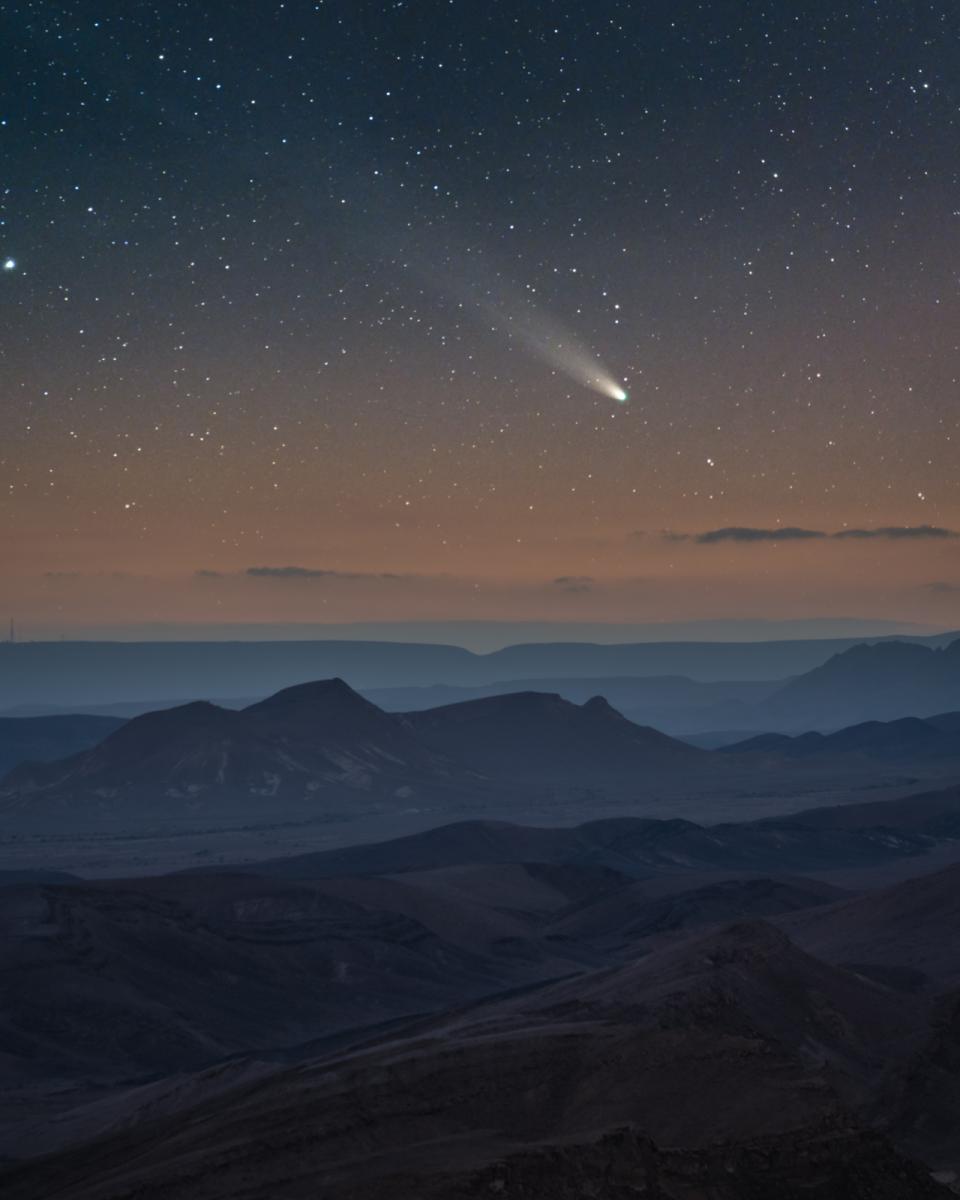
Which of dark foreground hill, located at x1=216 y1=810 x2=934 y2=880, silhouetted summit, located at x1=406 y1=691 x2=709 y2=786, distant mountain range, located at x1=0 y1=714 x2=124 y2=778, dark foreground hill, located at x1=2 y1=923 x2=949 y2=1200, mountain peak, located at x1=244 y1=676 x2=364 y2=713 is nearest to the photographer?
dark foreground hill, located at x1=2 y1=923 x2=949 y2=1200

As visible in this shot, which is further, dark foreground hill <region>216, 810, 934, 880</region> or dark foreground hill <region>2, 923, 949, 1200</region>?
dark foreground hill <region>216, 810, 934, 880</region>

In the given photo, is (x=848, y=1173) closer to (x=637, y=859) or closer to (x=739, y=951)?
(x=739, y=951)

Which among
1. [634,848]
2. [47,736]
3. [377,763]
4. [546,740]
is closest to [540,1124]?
[634,848]

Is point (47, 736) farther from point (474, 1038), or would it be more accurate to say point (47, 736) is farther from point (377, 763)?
point (474, 1038)

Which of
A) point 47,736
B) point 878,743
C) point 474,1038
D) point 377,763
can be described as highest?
point 474,1038

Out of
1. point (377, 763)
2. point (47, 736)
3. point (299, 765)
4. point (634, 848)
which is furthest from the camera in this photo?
point (47, 736)

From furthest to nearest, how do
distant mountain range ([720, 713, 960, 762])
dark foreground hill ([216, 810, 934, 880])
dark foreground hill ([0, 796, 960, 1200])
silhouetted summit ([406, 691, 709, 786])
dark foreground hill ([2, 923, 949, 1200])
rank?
1. distant mountain range ([720, 713, 960, 762])
2. silhouetted summit ([406, 691, 709, 786])
3. dark foreground hill ([216, 810, 934, 880])
4. dark foreground hill ([0, 796, 960, 1200])
5. dark foreground hill ([2, 923, 949, 1200])

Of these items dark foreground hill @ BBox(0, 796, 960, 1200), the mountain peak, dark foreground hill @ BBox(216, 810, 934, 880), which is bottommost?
dark foreground hill @ BBox(216, 810, 934, 880)

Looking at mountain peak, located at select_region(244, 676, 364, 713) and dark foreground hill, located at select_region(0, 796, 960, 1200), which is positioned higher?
mountain peak, located at select_region(244, 676, 364, 713)

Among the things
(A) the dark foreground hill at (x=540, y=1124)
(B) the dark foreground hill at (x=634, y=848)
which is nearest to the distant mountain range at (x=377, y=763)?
(B) the dark foreground hill at (x=634, y=848)

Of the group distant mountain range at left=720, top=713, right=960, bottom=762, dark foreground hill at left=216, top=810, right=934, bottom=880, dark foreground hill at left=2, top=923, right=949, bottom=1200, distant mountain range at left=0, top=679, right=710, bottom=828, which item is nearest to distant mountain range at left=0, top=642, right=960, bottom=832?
distant mountain range at left=0, top=679, right=710, bottom=828

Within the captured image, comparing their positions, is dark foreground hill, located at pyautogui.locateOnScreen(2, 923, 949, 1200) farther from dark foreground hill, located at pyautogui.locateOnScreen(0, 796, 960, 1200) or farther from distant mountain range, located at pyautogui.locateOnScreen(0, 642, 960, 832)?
distant mountain range, located at pyautogui.locateOnScreen(0, 642, 960, 832)

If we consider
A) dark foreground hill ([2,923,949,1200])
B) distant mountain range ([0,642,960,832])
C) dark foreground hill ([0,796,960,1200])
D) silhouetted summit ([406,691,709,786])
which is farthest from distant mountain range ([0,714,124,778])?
dark foreground hill ([2,923,949,1200])
